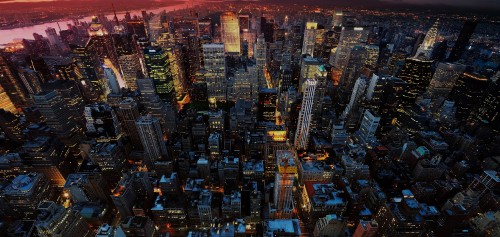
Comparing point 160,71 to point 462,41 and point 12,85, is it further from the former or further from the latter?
point 462,41

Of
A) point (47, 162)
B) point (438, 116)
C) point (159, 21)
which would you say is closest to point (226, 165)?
point (47, 162)

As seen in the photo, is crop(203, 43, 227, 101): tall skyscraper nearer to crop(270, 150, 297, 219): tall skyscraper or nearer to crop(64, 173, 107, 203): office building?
crop(64, 173, 107, 203): office building

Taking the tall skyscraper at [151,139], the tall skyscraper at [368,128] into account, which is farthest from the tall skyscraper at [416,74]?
the tall skyscraper at [151,139]

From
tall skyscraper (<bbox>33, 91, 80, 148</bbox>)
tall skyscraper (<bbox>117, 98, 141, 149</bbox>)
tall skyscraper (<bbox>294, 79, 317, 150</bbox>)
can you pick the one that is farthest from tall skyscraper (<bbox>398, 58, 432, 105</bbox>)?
tall skyscraper (<bbox>33, 91, 80, 148</bbox>)

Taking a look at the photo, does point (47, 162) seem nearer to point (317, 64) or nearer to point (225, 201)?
point (225, 201)

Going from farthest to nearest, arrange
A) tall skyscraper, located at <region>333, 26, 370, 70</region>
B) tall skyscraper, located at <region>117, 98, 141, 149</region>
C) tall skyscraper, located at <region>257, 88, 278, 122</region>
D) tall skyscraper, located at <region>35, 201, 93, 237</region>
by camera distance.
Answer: tall skyscraper, located at <region>333, 26, 370, 70</region>
tall skyscraper, located at <region>257, 88, 278, 122</region>
tall skyscraper, located at <region>117, 98, 141, 149</region>
tall skyscraper, located at <region>35, 201, 93, 237</region>

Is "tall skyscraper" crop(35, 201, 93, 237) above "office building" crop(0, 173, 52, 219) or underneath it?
above

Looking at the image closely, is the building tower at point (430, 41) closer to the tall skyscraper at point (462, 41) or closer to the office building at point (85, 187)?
the tall skyscraper at point (462, 41)
